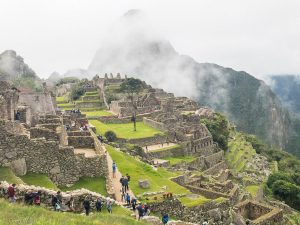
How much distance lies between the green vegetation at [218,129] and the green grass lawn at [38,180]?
150 ft

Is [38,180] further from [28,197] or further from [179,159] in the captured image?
[179,159]

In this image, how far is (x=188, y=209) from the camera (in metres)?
21.2

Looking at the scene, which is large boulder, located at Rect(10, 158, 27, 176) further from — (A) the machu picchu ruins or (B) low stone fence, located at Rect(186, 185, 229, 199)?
(B) low stone fence, located at Rect(186, 185, 229, 199)

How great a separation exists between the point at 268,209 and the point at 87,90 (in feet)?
183

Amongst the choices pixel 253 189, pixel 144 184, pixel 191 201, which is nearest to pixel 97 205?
pixel 144 184

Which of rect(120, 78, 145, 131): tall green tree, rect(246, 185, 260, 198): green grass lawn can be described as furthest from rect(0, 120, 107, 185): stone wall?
rect(120, 78, 145, 131): tall green tree

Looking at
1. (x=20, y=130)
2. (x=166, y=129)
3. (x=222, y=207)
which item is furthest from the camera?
(x=166, y=129)

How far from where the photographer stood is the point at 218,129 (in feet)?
214

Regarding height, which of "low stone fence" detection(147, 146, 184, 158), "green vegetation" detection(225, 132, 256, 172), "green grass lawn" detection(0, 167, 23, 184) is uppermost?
"green grass lawn" detection(0, 167, 23, 184)

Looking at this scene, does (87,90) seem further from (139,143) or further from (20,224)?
(20,224)

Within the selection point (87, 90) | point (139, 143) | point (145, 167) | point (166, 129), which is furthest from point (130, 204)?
point (87, 90)

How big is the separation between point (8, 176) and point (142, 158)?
21039mm

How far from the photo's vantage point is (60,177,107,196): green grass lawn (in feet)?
58.4

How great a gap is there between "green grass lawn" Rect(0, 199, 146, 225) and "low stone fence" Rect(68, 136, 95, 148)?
8.71 metres
